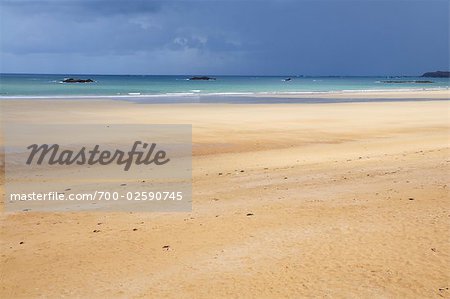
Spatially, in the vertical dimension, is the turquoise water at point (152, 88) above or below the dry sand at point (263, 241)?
above

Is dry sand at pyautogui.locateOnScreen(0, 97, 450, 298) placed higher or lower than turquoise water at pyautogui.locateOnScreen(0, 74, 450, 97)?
lower

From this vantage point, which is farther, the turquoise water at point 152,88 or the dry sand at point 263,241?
the turquoise water at point 152,88

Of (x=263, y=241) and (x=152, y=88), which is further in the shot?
(x=152, y=88)

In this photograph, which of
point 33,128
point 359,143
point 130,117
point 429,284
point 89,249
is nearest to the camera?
point 429,284

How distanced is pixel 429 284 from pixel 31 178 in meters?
8.55

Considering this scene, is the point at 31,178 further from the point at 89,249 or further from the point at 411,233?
the point at 411,233

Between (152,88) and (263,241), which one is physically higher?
(152,88)

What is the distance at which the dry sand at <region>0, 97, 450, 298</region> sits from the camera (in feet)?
17.1

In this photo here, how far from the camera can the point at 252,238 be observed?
6.55 meters

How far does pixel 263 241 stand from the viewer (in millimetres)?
6434

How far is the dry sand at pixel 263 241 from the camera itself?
5.21 m

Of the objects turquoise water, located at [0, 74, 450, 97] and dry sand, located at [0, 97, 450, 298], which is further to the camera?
turquoise water, located at [0, 74, 450, 97]

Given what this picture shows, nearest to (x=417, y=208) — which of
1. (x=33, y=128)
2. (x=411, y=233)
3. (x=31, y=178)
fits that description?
(x=411, y=233)

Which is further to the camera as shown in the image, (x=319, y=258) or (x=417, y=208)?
(x=417, y=208)
